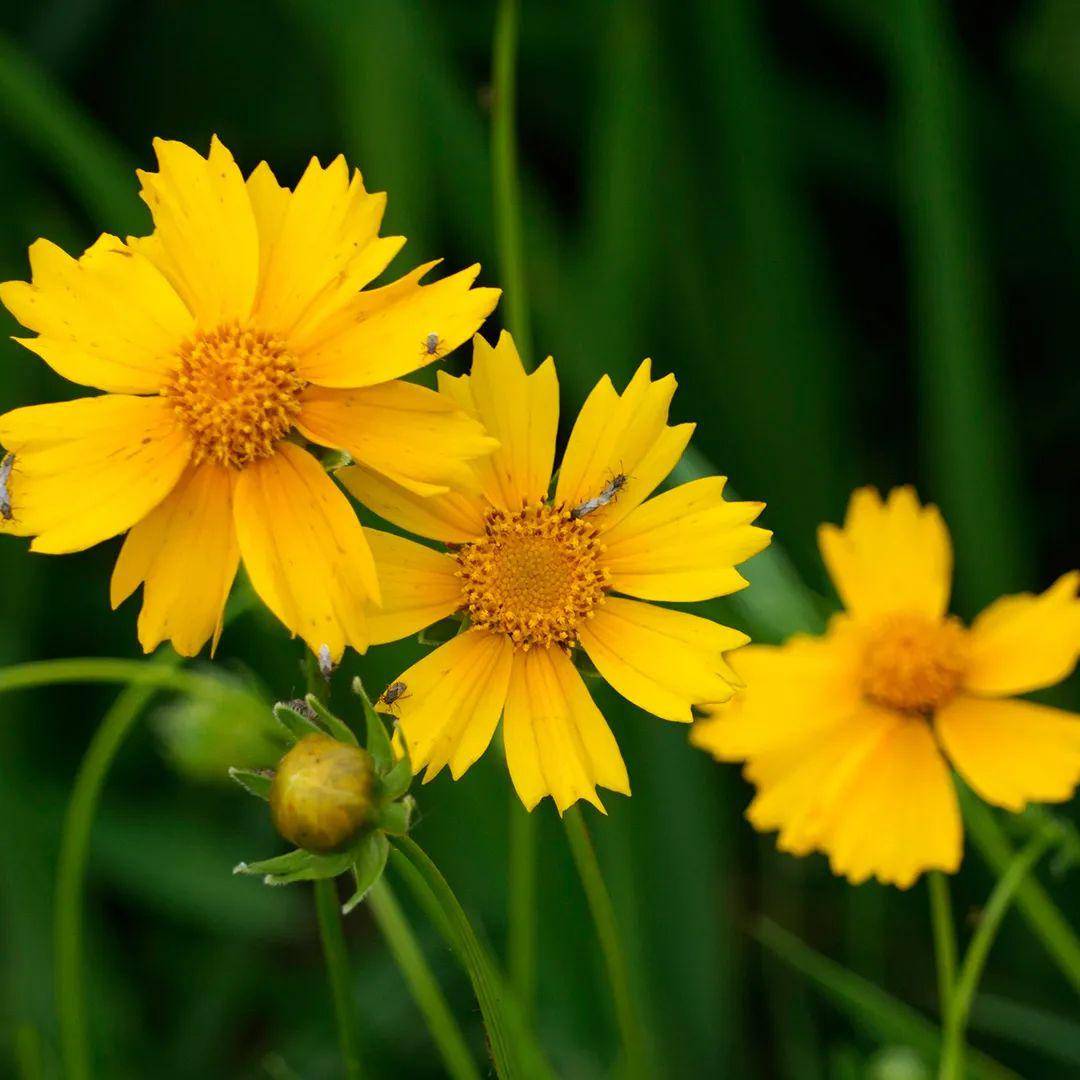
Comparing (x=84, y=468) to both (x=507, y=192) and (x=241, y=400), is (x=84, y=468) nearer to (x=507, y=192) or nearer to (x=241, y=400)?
(x=241, y=400)

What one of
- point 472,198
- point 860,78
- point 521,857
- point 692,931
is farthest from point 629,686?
point 860,78

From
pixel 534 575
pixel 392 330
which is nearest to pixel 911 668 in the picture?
pixel 534 575

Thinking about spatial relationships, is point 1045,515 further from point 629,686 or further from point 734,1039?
point 629,686

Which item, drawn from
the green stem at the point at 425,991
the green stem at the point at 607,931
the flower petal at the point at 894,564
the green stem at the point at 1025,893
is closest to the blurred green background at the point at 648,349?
the flower petal at the point at 894,564

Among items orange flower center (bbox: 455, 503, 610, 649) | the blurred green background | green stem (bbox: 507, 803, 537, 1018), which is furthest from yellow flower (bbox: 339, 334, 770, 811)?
the blurred green background

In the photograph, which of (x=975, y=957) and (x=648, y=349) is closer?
(x=975, y=957)
